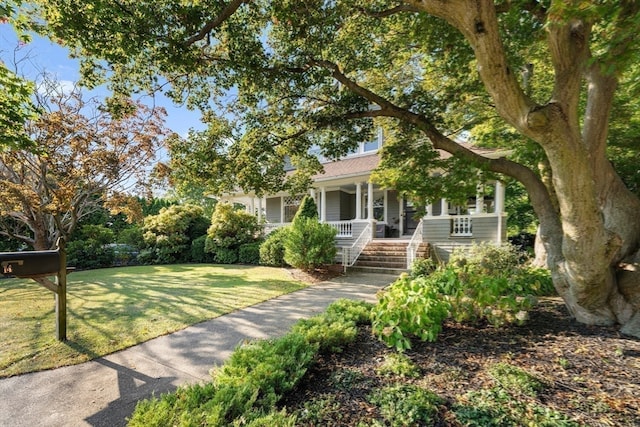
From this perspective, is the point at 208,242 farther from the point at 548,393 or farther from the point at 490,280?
the point at 548,393

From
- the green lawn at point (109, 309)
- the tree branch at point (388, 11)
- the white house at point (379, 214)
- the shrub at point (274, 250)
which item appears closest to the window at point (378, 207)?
→ the white house at point (379, 214)

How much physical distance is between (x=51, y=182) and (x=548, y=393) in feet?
48.9

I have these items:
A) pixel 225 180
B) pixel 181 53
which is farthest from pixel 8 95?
pixel 225 180

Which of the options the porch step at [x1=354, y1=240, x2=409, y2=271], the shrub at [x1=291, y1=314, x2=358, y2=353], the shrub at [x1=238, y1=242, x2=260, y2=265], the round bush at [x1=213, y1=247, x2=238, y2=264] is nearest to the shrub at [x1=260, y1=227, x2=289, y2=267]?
the shrub at [x1=238, y1=242, x2=260, y2=265]

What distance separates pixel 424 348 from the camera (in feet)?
10.8

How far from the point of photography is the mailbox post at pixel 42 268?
3437mm

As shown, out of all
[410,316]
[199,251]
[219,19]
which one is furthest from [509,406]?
[199,251]

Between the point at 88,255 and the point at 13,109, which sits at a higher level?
the point at 13,109

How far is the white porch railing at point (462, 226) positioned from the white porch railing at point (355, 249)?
3.35m

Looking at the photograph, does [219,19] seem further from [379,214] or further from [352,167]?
[379,214]

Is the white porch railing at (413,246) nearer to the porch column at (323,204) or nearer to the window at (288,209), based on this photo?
the porch column at (323,204)

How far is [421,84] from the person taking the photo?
825 cm

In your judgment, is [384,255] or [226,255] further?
[226,255]

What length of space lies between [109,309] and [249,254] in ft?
26.4
